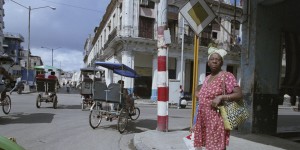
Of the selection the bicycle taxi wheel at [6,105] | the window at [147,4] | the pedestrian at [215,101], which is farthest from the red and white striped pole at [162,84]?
the window at [147,4]

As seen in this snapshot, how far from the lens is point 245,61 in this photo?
28.7ft

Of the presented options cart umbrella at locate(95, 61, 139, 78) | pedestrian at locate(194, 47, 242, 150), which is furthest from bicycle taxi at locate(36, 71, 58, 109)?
pedestrian at locate(194, 47, 242, 150)

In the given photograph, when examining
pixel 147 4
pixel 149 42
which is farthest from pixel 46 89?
pixel 147 4

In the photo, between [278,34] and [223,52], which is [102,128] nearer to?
[278,34]

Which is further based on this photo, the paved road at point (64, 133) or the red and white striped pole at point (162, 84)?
the red and white striped pole at point (162, 84)

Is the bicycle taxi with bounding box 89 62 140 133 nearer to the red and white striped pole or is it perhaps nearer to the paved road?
the paved road

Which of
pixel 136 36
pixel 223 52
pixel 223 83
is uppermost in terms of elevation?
pixel 136 36

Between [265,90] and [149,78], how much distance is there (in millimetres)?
23717

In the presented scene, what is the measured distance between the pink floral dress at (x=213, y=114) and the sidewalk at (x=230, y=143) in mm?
2617

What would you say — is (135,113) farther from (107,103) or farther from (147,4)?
(147,4)

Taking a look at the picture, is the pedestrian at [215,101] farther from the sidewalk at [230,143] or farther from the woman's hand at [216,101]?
the sidewalk at [230,143]

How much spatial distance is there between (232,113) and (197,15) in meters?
3.13

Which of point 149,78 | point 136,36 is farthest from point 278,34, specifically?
point 149,78

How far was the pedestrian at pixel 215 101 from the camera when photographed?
12.8ft
